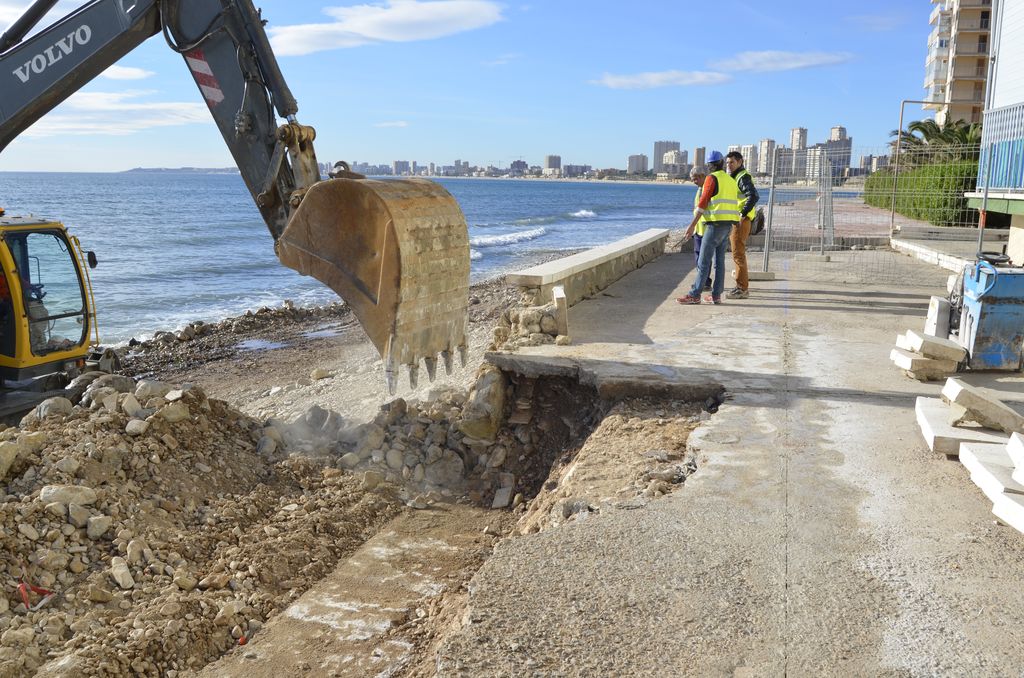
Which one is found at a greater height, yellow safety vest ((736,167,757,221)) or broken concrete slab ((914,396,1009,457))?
yellow safety vest ((736,167,757,221))

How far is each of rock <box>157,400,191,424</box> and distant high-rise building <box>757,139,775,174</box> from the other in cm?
980

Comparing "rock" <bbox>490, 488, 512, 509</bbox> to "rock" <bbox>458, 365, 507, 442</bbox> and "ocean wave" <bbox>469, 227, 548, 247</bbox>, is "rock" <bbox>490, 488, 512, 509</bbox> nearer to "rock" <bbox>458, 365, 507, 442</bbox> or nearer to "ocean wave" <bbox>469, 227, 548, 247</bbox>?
"rock" <bbox>458, 365, 507, 442</bbox>

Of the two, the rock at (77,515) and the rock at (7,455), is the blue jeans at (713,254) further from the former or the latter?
the rock at (7,455)

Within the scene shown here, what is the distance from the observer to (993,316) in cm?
662

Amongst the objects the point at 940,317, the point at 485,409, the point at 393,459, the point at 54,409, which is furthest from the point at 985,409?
the point at 54,409

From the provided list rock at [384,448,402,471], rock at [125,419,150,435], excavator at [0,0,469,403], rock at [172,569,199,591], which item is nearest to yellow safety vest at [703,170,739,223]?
excavator at [0,0,469,403]

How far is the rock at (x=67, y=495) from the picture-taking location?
4.98 metres

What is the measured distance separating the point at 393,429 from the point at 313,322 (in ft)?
37.5

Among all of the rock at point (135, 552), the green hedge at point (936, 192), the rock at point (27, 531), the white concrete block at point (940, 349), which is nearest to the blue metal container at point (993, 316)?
the white concrete block at point (940, 349)

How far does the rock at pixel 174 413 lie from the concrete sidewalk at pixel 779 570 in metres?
3.12

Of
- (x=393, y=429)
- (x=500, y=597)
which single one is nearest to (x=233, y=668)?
(x=500, y=597)

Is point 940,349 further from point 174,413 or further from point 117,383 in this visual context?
point 117,383

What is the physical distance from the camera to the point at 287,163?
6332mm

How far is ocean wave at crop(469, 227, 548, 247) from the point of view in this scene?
3969cm
